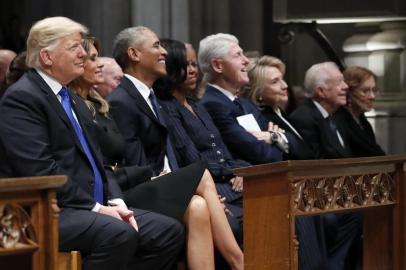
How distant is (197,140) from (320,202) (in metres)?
1.43

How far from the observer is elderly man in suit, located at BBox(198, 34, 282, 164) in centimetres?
771

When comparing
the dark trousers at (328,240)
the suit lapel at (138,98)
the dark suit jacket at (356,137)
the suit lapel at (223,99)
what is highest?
the suit lapel at (138,98)

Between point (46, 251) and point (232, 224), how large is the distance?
2.17 m

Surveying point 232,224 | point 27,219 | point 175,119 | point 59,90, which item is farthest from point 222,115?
point 27,219

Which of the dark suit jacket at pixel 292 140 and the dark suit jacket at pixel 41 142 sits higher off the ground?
the dark suit jacket at pixel 41 142

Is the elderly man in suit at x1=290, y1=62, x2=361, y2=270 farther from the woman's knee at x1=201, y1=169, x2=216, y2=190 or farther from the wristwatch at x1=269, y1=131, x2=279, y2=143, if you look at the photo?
the woman's knee at x1=201, y1=169, x2=216, y2=190

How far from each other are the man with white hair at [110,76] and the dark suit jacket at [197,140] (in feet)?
1.35

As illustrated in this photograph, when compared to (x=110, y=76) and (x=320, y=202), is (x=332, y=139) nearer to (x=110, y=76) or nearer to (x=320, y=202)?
(x=110, y=76)

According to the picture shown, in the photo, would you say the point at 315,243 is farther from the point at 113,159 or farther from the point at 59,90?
the point at 59,90

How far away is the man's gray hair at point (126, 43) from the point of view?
7.27 m

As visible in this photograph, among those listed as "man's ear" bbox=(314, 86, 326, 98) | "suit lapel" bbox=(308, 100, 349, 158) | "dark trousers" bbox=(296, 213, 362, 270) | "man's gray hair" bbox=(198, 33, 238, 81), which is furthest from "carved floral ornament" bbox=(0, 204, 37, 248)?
"man's ear" bbox=(314, 86, 326, 98)

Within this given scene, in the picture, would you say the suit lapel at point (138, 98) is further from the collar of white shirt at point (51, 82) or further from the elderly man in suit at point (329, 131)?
the elderly man in suit at point (329, 131)

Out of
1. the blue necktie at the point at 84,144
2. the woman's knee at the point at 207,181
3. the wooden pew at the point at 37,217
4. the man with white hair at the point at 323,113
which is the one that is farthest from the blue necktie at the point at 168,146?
the wooden pew at the point at 37,217

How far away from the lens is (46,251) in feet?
16.4
